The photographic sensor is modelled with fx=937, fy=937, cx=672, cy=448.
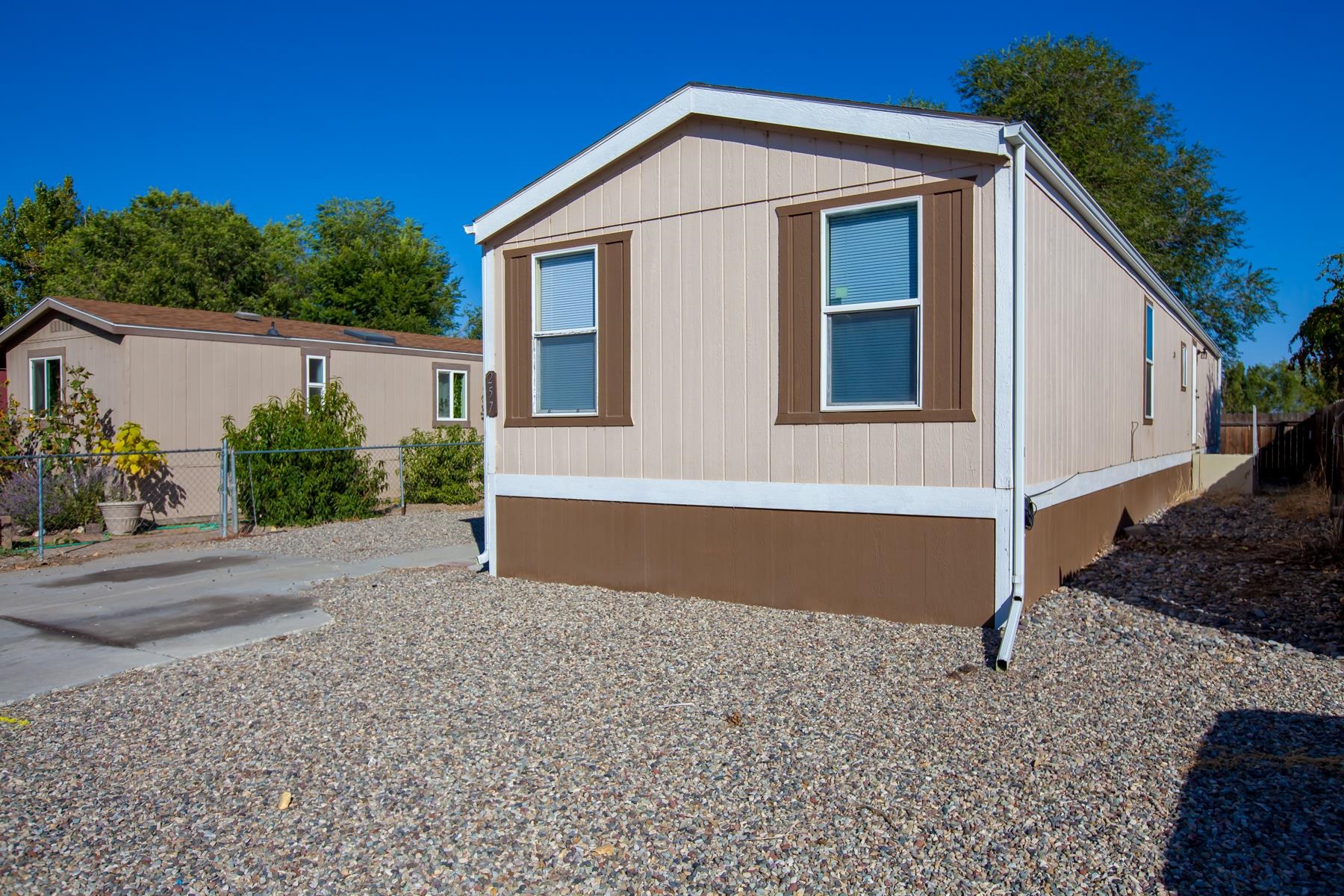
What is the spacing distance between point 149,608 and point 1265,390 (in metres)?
37.7

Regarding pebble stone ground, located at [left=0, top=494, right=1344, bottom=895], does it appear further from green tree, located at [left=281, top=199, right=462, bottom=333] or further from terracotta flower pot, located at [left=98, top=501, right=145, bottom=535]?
green tree, located at [left=281, top=199, right=462, bottom=333]

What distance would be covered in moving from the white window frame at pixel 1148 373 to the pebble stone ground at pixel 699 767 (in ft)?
18.3

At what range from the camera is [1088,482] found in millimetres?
7488

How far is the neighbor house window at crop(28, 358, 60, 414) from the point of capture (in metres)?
13.8

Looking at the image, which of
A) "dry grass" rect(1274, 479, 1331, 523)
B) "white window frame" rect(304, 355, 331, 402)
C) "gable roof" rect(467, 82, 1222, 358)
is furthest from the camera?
"white window frame" rect(304, 355, 331, 402)

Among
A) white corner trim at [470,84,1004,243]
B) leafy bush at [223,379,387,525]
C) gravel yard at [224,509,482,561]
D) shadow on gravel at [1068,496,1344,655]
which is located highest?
white corner trim at [470,84,1004,243]

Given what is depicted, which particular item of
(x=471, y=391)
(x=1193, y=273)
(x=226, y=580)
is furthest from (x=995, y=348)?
(x=1193, y=273)

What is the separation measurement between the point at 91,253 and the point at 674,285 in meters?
33.3

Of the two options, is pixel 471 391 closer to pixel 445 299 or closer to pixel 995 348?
pixel 995 348

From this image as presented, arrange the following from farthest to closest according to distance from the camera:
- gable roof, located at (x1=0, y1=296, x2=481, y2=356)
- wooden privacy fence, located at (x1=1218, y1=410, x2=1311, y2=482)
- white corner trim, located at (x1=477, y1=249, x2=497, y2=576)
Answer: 1. wooden privacy fence, located at (x1=1218, y1=410, x2=1311, y2=482)
2. gable roof, located at (x1=0, y1=296, x2=481, y2=356)
3. white corner trim, located at (x1=477, y1=249, x2=497, y2=576)

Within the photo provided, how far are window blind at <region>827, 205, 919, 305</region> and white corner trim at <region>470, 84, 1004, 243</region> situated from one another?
48 cm

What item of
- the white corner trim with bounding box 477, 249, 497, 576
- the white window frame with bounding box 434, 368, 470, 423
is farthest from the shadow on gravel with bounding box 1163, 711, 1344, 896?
the white window frame with bounding box 434, 368, 470, 423

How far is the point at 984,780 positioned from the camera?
3.44m

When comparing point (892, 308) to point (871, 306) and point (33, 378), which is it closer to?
point (871, 306)
